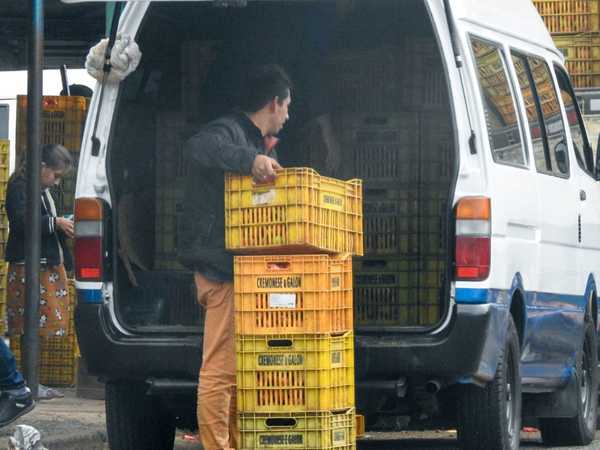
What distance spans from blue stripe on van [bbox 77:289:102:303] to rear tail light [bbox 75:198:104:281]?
6cm

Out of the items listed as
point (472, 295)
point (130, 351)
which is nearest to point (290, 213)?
point (472, 295)

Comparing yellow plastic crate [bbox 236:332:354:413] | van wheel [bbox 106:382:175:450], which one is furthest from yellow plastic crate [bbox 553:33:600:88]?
yellow plastic crate [bbox 236:332:354:413]

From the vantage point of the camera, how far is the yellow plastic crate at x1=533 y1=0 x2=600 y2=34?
13867 mm

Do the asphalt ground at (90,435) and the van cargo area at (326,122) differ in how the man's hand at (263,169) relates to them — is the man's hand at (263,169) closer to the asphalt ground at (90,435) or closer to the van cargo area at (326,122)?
the van cargo area at (326,122)

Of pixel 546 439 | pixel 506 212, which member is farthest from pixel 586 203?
pixel 506 212

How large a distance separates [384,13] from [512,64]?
96cm

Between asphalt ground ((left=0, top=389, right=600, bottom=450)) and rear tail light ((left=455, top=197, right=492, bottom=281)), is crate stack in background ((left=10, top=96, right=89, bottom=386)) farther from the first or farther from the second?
rear tail light ((left=455, top=197, right=492, bottom=281))

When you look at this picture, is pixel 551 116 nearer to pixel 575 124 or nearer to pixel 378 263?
pixel 575 124

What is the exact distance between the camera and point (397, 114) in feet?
29.3

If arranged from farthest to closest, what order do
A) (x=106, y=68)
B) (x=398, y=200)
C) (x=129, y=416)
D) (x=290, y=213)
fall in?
(x=398, y=200) < (x=129, y=416) < (x=106, y=68) < (x=290, y=213)

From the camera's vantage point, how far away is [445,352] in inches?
296

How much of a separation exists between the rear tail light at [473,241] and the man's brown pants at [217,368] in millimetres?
1022

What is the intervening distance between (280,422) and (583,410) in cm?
307

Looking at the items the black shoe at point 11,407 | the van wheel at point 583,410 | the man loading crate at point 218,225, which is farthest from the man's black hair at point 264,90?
the van wheel at point 583,410
